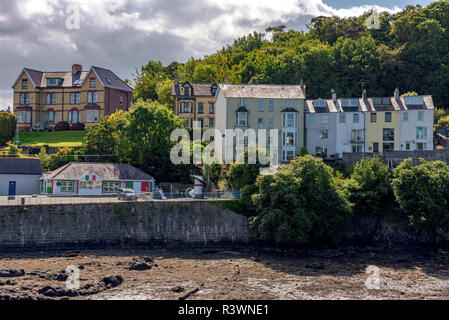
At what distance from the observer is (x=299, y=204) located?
1639 inches

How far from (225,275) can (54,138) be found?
4424 centimetres

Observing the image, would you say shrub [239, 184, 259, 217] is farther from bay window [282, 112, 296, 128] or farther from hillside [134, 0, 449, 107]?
hillside [134, 0, 449, 107]

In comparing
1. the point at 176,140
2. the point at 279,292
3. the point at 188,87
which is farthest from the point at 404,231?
the point at 188,87

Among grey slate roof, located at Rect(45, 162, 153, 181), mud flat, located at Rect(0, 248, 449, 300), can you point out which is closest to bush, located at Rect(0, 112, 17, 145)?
grey slate roof, located at Rect(45, 162, 153, 181)

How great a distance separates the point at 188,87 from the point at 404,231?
3759 cm

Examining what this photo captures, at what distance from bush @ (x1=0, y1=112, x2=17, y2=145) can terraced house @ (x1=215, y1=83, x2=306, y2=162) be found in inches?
1221

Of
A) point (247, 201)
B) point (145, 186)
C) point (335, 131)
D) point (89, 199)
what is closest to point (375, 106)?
point (335, 131)

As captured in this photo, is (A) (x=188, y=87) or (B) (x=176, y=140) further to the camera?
(A) (x=188, y=87)

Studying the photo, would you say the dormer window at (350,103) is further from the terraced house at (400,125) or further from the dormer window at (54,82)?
the dormer window at (54,82)

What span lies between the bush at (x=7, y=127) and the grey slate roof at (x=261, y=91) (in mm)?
30853

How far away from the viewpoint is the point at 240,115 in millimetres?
58125
